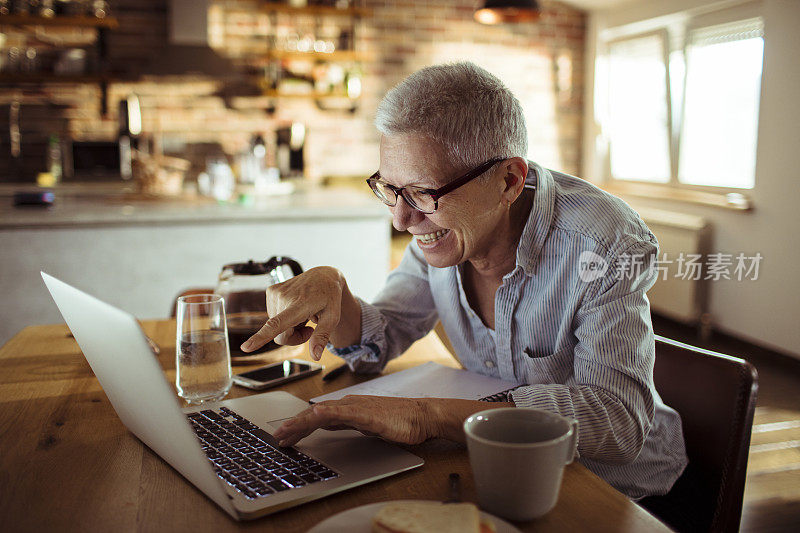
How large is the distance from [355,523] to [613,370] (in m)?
0.51

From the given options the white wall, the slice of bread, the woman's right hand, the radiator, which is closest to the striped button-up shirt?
the woman's right hand

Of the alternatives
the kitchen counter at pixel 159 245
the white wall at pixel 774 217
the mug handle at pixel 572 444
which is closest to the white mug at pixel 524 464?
the mug handle at pixel 572 444

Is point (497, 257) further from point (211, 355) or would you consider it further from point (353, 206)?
point (353, 206)

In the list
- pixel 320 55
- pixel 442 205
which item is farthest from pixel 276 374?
pixel 320 55

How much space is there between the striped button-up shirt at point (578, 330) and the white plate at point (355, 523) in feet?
1.00

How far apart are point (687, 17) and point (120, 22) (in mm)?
4020

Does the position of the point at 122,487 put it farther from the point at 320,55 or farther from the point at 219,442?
the point at 320,55

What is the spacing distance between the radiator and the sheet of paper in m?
3.55

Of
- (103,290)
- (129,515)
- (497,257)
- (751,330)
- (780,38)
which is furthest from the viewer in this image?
(751,330)

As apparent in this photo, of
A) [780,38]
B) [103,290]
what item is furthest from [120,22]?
[780,38]

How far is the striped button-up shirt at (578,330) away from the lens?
0.99 meters

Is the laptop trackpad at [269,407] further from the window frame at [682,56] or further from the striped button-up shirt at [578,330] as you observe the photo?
the window frame at [682,56]

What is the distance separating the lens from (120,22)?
4.98 meters

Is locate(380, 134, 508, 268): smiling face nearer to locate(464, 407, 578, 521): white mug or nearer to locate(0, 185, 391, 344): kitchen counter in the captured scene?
locate(464, 407, 578, 521): white mug
